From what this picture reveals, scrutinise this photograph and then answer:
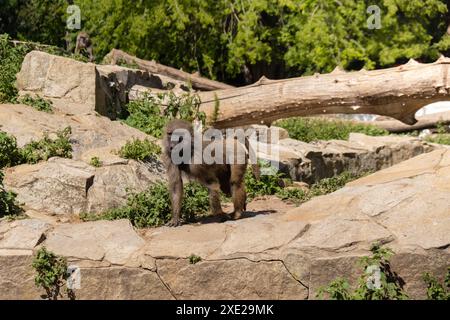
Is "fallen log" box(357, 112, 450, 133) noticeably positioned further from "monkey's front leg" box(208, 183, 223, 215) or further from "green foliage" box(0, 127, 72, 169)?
"monkey's front leg" box(208, 183, 223, 215)

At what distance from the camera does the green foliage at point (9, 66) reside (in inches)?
497

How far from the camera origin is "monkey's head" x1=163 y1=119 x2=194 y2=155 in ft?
31.8

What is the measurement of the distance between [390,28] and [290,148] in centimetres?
898

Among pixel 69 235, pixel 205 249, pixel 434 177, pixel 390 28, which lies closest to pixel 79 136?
pixel 69 235

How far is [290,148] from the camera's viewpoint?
14.4 m

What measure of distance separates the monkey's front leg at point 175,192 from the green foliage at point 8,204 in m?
1.77

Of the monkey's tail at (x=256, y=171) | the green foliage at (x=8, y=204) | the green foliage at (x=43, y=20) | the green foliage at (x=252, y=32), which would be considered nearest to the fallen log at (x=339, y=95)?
the monkey's tail at (x=256, y=171)

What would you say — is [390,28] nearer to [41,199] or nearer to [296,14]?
[296,14]

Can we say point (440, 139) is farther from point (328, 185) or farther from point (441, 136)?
point (328, 185)

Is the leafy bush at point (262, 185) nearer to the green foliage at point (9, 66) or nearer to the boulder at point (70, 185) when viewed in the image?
the boulder at point (70, 185)

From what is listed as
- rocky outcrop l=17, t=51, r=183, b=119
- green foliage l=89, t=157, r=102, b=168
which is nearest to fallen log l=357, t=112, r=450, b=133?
rocky outcrop l=17, t=51, r=183, b=119

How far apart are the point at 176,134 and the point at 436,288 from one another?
3442 millimetres

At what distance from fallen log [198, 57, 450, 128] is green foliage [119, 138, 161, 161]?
269 centimetres

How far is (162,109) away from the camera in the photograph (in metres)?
14.7
